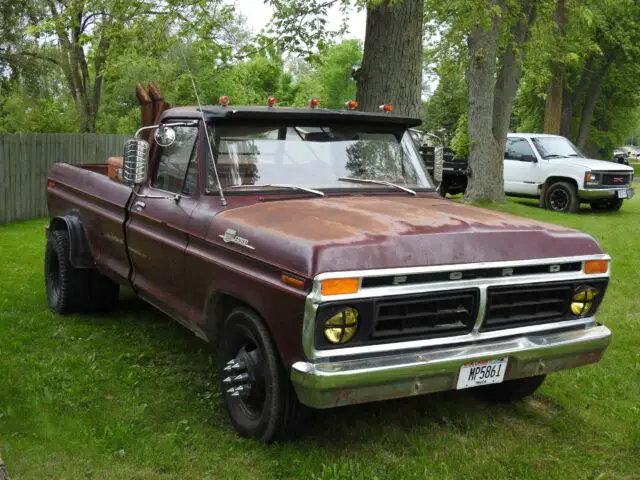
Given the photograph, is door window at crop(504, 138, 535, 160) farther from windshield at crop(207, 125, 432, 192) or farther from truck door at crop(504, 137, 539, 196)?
windshield at crop(207, 125, 432, 192)

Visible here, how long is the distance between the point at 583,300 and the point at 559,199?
13.8 meters

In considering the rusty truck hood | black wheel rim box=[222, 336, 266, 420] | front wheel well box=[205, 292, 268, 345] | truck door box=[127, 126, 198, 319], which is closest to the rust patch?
the rusty truck hood

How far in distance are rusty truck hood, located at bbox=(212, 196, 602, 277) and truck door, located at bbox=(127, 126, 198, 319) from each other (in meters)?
0.56

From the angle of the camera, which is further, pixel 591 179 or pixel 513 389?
pixel 591 179

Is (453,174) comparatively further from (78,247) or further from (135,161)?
(135,161)

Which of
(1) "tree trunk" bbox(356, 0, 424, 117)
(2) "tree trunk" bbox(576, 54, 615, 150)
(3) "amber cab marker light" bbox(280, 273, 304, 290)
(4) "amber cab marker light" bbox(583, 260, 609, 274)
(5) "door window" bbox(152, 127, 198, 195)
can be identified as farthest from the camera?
(2) "tree trunk" bbox(576, 54, 615, 150)

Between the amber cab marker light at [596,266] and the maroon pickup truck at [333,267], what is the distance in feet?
0.03

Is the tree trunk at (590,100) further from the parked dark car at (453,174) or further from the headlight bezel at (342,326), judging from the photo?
the headlight bezel at (342,326)

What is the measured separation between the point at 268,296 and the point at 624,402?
273 centimetres

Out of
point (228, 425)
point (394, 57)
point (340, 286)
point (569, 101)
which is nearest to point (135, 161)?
point (228, 425)

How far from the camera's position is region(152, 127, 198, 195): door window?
5406 millimetres

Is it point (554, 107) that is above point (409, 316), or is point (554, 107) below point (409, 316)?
above

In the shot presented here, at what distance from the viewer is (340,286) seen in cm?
387

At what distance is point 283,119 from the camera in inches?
216
